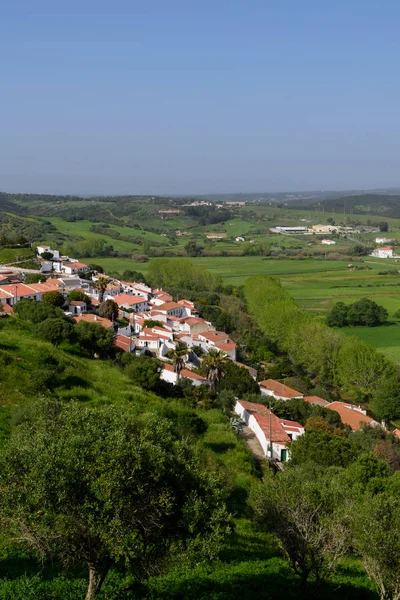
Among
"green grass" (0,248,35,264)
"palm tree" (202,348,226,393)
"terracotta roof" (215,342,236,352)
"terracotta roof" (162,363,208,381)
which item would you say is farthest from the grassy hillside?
"green grass" (0,248,35,264)

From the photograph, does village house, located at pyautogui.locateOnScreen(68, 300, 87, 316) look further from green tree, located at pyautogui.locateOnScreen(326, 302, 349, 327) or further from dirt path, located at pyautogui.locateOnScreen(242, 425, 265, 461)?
green tree, located at pyautogui.locateOnScreen(326, 302, 349, 327)

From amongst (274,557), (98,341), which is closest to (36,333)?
(98,341)

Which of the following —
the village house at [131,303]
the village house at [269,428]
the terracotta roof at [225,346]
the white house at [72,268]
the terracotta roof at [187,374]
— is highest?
the white house at [72,268]

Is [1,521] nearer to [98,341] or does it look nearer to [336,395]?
[98,341]

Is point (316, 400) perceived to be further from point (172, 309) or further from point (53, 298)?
point (172, 309)

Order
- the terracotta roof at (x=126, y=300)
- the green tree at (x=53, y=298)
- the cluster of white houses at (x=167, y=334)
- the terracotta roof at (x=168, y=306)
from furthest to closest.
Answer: the terracotta roof at (x=168, y=306), the terracotta roof at (x=126, y=300), the green tree at (x=53, y=298), the cluster of white houses at (x=167, y=334)

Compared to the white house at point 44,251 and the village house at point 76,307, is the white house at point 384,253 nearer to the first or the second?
the white house at point 44,251

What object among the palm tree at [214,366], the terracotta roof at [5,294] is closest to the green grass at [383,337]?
the palm tree at [214,366]
